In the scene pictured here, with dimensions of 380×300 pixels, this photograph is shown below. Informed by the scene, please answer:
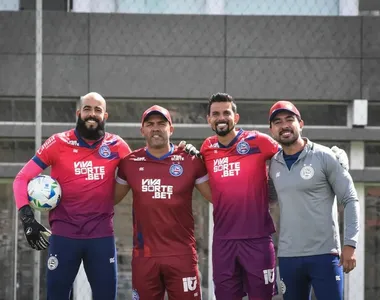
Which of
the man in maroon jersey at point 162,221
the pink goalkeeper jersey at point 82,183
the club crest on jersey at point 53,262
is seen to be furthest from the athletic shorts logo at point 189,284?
the club crest on jersey at point 53,262

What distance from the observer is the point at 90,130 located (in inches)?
268

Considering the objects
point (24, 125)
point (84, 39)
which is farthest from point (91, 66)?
point (24, 125)

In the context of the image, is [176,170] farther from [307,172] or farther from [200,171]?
[307,172]

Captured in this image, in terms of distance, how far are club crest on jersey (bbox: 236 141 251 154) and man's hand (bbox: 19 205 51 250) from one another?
63.3 inches

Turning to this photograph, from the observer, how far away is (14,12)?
998 centimetres

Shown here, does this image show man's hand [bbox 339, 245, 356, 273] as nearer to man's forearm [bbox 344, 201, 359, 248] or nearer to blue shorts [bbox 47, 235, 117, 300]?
man's forearm [bbox 344, 201, 359, 248]

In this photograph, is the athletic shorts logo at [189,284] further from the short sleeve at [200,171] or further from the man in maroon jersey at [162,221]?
the short sleeve at [200,171]

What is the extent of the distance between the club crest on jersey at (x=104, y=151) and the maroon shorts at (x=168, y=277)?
33.1 inches

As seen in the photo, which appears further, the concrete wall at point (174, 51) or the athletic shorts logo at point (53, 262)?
the concrete wall at point (174, 51)

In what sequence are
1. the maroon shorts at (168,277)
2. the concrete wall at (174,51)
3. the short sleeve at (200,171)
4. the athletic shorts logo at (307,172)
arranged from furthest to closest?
1. the concrete wall at (174,51)
2. the short sleeve at (200,171)
3. the maroon shorts at (168,277)
4. the athletic shorts logo at (307,172)

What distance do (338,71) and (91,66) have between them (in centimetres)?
281

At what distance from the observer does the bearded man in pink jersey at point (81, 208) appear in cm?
677

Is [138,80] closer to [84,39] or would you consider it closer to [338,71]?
[84,39]

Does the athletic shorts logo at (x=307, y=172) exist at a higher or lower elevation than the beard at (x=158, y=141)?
lower
